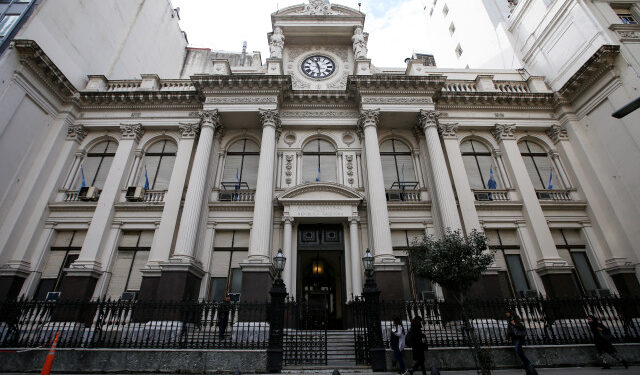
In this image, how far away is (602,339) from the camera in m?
9.02

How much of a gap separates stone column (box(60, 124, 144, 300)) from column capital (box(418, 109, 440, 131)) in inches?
581

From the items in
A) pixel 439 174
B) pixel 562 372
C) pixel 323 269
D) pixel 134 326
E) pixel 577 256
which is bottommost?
pixel 562 372

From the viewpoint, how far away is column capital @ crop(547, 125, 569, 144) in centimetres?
1666

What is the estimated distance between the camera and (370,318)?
9.01 metres

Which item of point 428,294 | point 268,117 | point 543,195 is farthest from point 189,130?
point 543,195

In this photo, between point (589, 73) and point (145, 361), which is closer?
point (145, 361)

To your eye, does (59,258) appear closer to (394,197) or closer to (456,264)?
(394,197)

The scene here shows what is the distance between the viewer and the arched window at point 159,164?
1625 centimetres

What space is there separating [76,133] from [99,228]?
5.98 metres

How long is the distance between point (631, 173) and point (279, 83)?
53.5ft

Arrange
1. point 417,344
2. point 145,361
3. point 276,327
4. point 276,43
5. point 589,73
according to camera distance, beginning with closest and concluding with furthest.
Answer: point 417,344, point 145,361, point 276,327, point 589,73, point 276,43

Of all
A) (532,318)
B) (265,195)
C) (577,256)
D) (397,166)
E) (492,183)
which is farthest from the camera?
(397,166)

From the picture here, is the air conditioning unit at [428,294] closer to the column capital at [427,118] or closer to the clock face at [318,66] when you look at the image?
the column capital at [427,118]

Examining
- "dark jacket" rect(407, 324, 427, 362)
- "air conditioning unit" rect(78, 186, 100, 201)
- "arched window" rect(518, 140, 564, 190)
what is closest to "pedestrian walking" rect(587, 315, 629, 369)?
"dark jacket" rect(407, 324, 427, 362)
